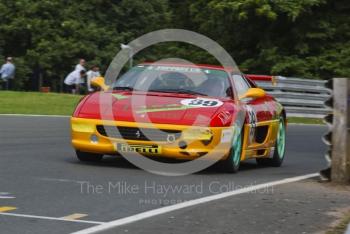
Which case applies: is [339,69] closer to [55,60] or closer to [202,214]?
[55,60]

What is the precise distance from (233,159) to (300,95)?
17.2 meters

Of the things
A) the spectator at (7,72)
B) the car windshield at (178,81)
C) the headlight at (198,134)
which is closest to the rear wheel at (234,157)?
the headlight at (198,134)

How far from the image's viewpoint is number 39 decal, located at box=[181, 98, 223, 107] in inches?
408

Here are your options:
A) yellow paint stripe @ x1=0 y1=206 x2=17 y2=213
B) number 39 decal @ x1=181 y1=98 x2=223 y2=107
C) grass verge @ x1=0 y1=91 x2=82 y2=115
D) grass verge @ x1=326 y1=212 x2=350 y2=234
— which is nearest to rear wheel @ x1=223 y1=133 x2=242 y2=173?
number 39 decal @ x1=181 y1=98 x2=223 y2=107

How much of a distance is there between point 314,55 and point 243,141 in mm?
21769

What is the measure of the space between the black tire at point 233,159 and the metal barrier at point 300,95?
16539 millimetres

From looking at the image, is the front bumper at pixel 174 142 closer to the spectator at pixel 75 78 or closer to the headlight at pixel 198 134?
the headlight at pixel 198 134

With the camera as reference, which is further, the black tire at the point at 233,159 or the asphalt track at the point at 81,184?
the black tire at the point at 233,159

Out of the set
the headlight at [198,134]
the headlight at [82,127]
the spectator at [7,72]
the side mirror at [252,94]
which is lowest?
the headlight at [198,134]

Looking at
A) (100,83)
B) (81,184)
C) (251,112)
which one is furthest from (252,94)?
(81,184)

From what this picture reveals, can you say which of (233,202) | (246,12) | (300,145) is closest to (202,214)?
(233,202)

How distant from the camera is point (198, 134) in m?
10.1

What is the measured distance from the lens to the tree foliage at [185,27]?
1230 inches

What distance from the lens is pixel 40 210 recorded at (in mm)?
7434
